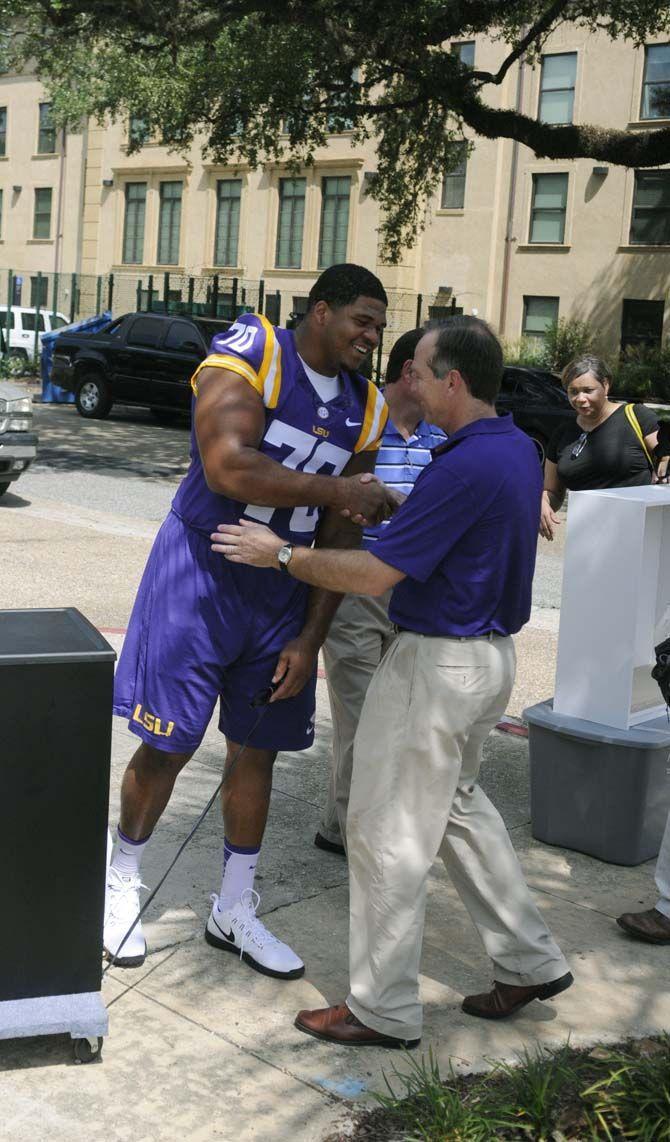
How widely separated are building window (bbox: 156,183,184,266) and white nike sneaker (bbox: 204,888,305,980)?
39.9m

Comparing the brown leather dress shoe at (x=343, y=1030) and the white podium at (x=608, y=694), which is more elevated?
the white podium at (x=608, y=694)

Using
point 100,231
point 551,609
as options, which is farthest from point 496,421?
point 100,231

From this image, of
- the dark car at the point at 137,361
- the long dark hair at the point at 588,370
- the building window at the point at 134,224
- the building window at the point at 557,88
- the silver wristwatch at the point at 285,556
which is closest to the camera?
the silver wristwatch at the point at 285,556

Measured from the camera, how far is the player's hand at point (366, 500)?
12.3ft

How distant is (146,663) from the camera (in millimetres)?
3879

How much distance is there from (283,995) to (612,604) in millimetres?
1860

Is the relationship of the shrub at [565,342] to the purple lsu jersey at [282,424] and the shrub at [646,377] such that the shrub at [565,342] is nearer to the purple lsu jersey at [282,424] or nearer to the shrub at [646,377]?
the shrub at [646,377]

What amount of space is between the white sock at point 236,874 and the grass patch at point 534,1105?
0.91m

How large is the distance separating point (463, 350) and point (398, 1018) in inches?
66.6

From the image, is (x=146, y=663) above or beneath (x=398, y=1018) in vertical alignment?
above

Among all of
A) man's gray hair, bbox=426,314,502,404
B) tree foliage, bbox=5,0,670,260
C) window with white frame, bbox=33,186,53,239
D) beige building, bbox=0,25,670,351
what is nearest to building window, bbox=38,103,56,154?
window with white frame, bbox=33,186,53,239

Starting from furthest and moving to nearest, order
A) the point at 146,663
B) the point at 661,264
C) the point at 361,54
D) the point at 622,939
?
the point at 661,264 → the point at 361,54 → the point at 622,939 → the point at 146,663

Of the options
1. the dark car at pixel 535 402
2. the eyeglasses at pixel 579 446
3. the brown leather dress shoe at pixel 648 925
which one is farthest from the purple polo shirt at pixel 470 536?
the dark car at pixel 535 402

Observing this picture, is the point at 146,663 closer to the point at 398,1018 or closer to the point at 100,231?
the point at 398,1018
